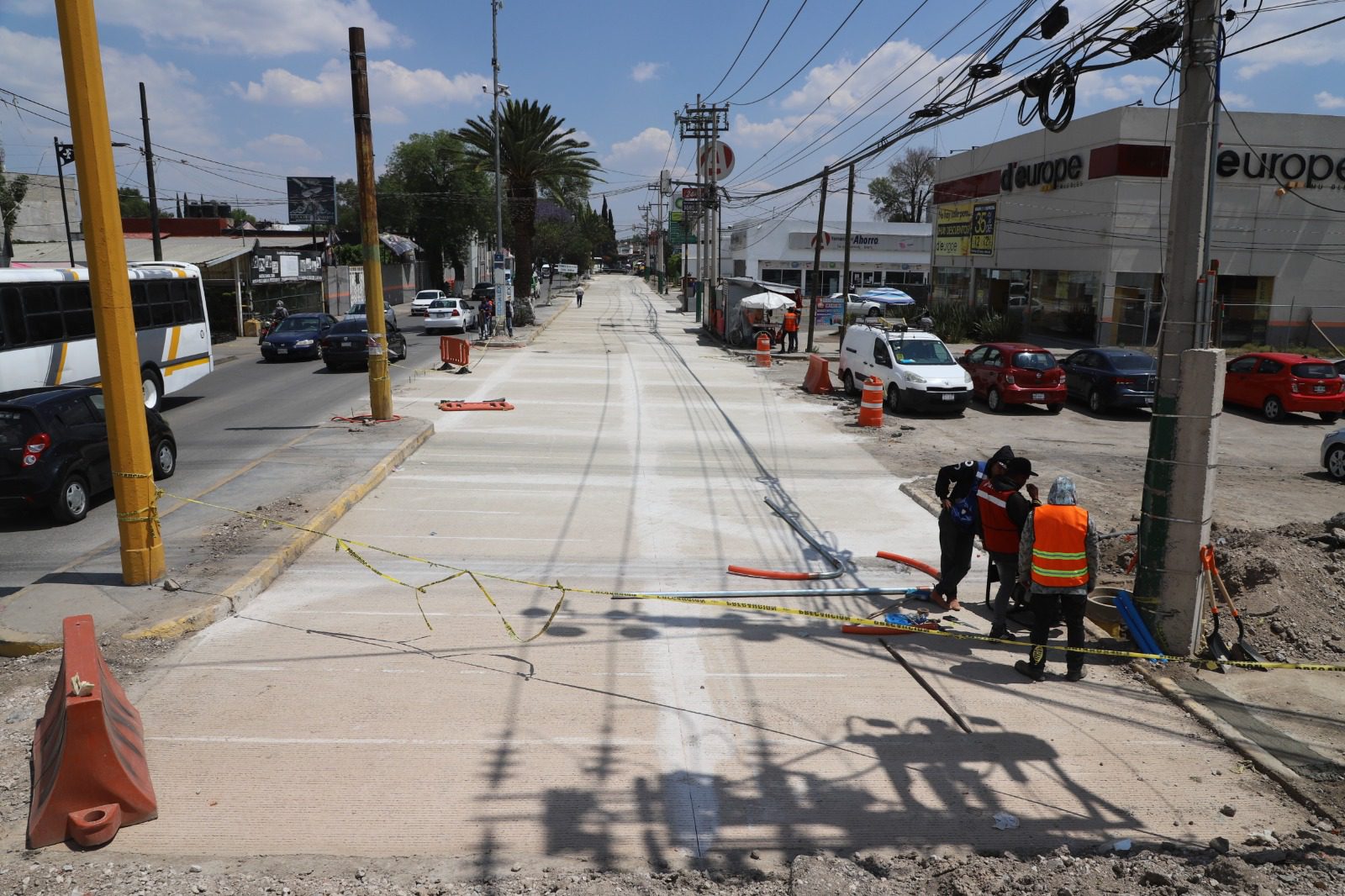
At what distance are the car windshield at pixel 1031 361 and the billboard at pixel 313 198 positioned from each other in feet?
170

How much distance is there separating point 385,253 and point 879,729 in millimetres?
62008

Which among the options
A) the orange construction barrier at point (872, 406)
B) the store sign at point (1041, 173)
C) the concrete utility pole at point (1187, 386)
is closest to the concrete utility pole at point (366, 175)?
the orange construction barrier at point (872, 406)

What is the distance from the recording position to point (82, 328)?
18.6 metres

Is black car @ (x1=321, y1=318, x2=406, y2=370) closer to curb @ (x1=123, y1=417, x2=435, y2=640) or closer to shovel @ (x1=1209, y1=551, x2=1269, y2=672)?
curb @ (x1=123, y1=417, x2=435, y2=640)

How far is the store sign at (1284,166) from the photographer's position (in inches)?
1414

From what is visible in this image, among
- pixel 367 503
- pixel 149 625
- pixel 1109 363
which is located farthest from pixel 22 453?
pixel 1109 363

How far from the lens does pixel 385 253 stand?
6356cm

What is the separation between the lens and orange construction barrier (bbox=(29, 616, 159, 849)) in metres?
5.09

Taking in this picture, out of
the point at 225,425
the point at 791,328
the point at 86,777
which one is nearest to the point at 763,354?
the point at 791,328

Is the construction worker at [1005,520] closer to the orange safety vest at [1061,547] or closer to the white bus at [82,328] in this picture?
the orange safety vest at [1061,547]

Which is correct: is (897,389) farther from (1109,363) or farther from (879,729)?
(879,729)

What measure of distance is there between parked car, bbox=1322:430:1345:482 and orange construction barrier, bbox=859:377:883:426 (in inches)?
303

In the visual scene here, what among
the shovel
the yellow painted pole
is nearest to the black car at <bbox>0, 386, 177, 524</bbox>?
the yellow painted pole

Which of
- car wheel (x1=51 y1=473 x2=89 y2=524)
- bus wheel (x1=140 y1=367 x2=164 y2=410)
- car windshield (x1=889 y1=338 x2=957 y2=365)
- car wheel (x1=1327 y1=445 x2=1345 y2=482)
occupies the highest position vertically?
car windshield (x1=889 y1=338 x2=957 y2=365)
